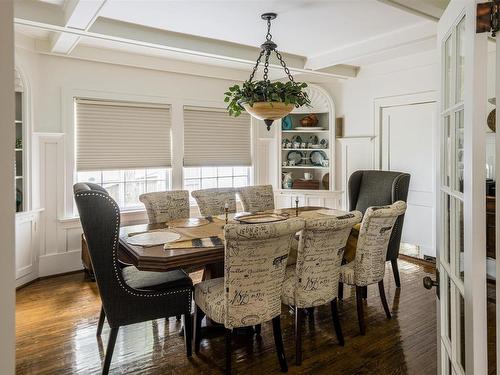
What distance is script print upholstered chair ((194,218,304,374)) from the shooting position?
200cm

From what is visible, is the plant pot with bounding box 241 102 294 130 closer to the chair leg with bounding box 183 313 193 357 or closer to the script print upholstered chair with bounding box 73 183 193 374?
the script print upholstered chair with bounding box 73 183 193 374

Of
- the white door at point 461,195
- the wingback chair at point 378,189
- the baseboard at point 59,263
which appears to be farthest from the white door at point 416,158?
the baseboard at point 59,263

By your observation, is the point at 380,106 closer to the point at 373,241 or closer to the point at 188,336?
the point at 373,241

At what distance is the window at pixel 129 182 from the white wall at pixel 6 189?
402cm

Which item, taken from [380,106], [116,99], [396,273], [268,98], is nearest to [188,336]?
[268,98]

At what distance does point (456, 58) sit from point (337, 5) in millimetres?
2043

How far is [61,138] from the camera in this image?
4148 mm

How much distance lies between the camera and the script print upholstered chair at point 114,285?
2.12 m

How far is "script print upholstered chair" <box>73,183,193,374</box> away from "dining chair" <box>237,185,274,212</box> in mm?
1709

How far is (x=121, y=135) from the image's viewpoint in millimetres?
4547

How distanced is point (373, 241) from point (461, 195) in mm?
1614

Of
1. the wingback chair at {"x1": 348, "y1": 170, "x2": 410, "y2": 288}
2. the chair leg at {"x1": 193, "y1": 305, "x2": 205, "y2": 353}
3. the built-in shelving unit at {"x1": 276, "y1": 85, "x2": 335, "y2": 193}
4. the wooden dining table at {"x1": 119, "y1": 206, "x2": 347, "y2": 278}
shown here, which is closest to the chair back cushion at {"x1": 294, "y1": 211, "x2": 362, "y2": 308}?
the wooden dining table at {"x1": 119, "y1": 206, "x2": 347, "y2": 278}

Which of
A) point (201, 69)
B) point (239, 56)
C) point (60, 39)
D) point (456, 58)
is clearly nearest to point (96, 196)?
point (456, 58)

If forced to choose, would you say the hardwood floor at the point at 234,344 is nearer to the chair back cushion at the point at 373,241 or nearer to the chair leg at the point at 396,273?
the chair leg at the point at 396,273
